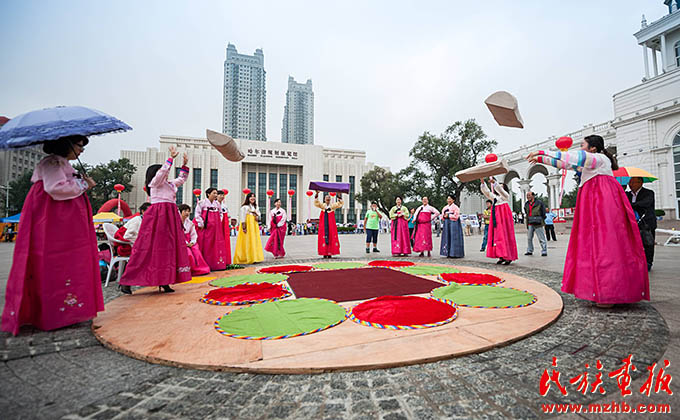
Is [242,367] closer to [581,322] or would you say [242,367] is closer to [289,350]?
[289,350]

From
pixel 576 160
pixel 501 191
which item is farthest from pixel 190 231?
pixel 501 191

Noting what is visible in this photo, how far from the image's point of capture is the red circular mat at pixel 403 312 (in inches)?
85.7

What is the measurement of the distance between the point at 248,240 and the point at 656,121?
96.6ft

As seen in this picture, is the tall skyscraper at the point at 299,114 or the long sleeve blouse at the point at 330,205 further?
the tall skyscraper at the point at 299,114

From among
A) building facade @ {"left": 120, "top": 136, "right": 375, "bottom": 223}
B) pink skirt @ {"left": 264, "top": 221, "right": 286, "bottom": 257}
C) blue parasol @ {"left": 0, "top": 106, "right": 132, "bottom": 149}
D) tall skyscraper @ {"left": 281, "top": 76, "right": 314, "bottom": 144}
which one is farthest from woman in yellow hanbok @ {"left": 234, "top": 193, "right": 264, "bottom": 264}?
tall skyscraper @ {"left": 281, "top": 76, "right": 314, "bottom": 144}

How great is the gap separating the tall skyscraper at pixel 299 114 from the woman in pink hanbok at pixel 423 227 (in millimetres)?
106098

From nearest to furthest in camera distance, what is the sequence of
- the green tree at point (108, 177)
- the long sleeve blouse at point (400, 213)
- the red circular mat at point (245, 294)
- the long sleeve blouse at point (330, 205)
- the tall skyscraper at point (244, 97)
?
the red circular mat at point (245, 294) < the long sleeve blouse at point (330, 205) < the long sleeve blouse at point (400, 213) < the green tree at point (108, 177) < the tall skyscraper at point (244, 97)

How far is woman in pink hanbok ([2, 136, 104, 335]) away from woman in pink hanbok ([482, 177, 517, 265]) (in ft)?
19.9

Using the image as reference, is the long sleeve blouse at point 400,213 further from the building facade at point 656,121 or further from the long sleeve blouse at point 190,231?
the building facade at point 656,121

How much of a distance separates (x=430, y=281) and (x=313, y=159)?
46.5 meters

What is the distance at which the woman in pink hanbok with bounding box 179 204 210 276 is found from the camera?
4.79 m

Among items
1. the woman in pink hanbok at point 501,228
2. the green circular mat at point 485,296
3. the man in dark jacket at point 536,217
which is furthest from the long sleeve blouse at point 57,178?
the man in dark jacket at point 536,217

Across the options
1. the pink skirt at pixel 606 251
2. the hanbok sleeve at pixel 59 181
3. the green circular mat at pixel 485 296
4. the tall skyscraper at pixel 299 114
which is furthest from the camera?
the tall skyscraper at pixel 299 114

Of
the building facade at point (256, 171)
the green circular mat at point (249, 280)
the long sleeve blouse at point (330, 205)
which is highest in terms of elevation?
the building facade at point (256, 171)
